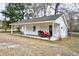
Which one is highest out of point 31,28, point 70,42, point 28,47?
point 31,28

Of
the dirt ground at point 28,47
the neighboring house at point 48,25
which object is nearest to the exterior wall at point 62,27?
the neighboring house at point 48,25

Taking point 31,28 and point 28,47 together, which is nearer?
point 28,47

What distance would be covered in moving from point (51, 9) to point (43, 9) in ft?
0.62

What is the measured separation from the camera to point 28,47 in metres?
6.43

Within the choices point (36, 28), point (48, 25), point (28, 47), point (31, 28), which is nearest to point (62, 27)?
point (48, 25)

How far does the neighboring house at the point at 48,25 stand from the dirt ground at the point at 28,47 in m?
0.20

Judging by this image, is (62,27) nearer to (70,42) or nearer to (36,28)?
(70,42)

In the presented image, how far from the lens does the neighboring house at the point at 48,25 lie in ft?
20.9

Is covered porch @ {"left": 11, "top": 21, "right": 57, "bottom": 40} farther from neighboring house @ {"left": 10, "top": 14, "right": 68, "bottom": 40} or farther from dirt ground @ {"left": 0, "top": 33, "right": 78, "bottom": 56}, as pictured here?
dirt ground @ {"left": 0, "top": 33, "right": 78, "bottom": 56}

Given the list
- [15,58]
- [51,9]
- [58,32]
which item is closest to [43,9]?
[51,9]

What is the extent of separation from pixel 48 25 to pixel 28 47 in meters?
0.69

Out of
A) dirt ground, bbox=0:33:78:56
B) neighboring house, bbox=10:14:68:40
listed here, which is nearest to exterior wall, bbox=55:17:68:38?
neighboring house, bbox=10:14:68:40

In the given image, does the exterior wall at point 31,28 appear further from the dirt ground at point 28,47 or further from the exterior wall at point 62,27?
the exterior wall at point 62,27

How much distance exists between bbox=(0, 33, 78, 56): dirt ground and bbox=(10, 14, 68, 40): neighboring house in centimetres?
20
